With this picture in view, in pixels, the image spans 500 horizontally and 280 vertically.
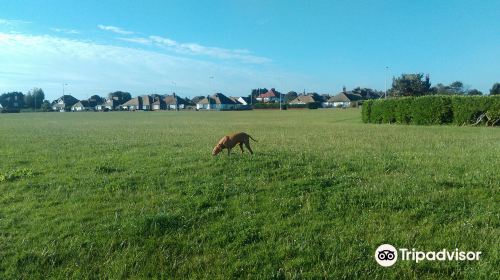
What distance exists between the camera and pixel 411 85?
85.9 metres

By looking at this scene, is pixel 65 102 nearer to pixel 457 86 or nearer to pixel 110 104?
pixel 110 104

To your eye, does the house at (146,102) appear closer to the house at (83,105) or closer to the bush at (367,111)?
the house at (83,105)

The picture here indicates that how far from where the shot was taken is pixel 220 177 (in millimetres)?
8625

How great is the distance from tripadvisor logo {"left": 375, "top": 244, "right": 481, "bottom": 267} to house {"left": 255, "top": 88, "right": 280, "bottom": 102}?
178010 mm

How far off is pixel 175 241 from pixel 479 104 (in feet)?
101

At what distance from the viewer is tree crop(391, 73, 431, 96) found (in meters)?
85.4

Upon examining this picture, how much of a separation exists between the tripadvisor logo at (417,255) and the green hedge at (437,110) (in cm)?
2889

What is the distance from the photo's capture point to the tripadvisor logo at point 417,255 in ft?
14.9

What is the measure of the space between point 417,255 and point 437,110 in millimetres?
30611

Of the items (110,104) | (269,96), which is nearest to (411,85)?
(269,96)

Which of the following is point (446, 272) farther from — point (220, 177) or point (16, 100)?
point (16, 100)

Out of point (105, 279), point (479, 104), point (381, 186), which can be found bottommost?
point (105, 279)

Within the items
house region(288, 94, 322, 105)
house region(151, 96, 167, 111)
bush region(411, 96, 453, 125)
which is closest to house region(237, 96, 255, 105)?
house region(288, 94, 322, 105)

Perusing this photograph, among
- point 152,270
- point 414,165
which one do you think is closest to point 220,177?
point 152,270
